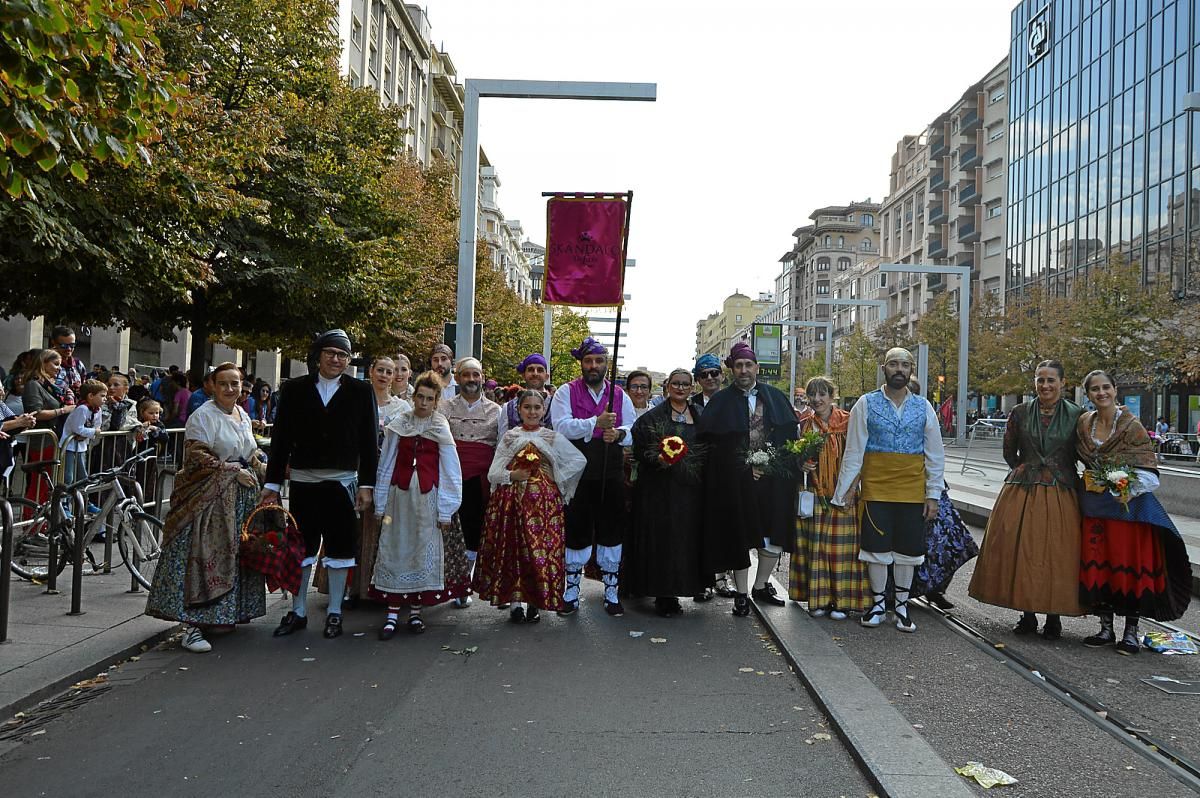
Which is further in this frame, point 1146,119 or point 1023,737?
point 1146,119

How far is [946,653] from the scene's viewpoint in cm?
671

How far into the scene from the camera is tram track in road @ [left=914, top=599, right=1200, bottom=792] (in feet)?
15.0

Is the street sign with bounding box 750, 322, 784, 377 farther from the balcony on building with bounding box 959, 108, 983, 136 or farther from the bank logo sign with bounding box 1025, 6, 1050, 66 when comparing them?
the balcony on building with bounding box 959, 108, 983, 136

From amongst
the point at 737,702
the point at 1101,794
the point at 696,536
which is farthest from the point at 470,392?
the point at 1101,794

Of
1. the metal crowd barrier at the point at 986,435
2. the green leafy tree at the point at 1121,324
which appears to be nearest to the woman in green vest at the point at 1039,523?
the metal crowd barrier at the point at 986,435

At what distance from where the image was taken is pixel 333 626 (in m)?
7.03

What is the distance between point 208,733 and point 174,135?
10629 millimetres

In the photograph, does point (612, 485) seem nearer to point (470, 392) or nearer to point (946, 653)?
point (470, 392)

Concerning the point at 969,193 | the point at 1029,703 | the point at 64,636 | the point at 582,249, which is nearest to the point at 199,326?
the point at 582,249

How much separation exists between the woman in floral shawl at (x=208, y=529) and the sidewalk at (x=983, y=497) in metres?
8.09

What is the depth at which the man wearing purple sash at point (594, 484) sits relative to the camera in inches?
309

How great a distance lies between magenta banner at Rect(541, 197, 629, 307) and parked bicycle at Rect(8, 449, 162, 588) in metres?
4.41

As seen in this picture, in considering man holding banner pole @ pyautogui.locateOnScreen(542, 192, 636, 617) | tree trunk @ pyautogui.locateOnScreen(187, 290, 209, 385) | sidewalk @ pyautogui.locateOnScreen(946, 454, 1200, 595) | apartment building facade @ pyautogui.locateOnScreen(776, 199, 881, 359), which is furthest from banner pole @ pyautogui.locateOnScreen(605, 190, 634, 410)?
apartment building facade @ pyautogui.locateOnScreen(776, 199, 881, 359)

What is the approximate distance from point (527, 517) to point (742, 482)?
179 centimetres
